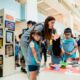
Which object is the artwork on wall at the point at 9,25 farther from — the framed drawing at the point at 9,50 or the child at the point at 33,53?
the child at the point at 33,53

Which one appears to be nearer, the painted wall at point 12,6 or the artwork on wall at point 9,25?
the artwork on wall at point 9,25

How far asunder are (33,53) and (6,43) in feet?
11.0

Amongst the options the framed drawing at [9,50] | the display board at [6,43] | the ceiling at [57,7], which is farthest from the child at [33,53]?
the ceiling at [57,7]

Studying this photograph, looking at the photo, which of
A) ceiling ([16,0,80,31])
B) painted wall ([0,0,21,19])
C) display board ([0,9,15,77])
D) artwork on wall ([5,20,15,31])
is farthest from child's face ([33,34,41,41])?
ceiling ([16,0,80,31])

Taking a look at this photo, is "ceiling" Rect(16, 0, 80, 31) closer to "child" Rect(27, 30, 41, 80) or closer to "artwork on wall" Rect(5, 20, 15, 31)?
"artwork on wall" Rect(5, 20, 15, 31)

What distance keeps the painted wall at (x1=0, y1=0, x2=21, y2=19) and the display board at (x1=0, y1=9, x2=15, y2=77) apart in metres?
2.05

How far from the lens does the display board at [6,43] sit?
6018 millimetres

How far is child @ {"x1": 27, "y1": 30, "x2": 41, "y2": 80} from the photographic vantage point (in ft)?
9.79

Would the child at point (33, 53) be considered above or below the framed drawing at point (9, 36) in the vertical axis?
below

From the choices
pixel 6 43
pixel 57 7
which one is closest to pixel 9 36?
pixel 6 43

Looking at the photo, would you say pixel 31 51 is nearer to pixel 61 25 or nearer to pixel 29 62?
pixel 29 62

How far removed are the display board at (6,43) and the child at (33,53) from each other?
3.05 metres

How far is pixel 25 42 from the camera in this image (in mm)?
3307

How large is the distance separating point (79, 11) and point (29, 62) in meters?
21.3
